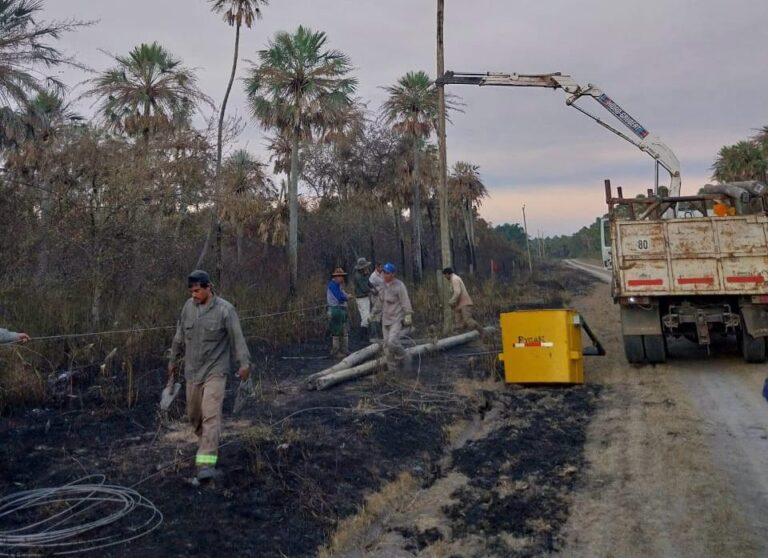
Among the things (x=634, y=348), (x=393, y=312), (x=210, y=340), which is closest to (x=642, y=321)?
(x=634, y=348)

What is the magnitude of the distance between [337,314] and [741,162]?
26.1m

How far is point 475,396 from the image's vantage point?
26.2ft

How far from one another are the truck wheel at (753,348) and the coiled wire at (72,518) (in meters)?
8.94

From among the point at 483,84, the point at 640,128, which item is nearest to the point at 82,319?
the point at 483,84

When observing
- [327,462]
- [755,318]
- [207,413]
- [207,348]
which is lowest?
[327,462]

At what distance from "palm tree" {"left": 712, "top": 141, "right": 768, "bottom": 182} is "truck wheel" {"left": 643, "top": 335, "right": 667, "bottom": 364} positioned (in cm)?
2237

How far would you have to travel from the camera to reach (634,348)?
9.90 m

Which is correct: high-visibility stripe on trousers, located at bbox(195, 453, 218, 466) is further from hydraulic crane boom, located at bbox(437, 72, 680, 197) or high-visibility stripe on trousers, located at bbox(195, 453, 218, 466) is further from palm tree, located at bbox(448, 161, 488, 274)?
palm tree, located at bbox(448, 161, 488, 274)

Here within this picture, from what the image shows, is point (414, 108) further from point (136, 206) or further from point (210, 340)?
point (210, 340)

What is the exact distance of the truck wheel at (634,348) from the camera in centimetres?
984

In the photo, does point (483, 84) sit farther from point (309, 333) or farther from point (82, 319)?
point (82, 319)

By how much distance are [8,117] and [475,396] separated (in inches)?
439

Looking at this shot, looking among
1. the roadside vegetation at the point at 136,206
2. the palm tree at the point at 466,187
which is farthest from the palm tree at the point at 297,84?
the palm tree at the point at 466,187

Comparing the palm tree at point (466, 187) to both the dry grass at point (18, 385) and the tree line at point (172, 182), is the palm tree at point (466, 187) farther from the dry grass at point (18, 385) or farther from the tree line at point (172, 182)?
the dry grass at point (18, 385)
